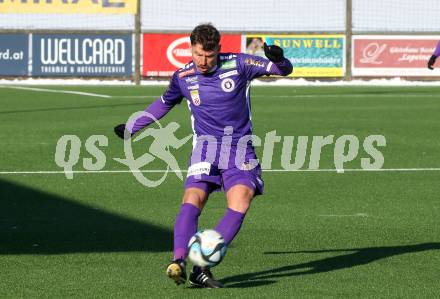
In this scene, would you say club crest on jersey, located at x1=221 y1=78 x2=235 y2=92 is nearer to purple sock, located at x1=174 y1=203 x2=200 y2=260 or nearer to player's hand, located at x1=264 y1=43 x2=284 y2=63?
player's hand, located at x1=264 y1=43 x2=284 y2=63

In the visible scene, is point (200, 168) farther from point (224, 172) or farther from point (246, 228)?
point (246, 228)

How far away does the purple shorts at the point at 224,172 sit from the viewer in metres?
Result: 8.65

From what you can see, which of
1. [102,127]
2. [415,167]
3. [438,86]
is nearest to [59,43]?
[438,86]

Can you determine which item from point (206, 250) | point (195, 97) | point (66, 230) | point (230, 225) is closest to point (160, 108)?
point (195, 97)

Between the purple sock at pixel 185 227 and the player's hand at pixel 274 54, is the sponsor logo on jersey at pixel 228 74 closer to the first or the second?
the player's hand at pixel 274 54

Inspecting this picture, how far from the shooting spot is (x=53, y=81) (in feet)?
132

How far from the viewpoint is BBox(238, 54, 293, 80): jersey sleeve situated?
8.77 metres

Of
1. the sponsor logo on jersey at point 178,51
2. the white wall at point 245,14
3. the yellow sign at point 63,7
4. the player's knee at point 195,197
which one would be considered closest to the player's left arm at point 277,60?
the player's knee at point 195,197

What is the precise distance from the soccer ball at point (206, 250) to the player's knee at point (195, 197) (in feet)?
1.31

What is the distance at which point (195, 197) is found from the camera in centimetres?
859

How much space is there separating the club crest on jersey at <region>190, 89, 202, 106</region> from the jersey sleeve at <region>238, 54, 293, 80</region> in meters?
0.37

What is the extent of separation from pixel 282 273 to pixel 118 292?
4.56 feet

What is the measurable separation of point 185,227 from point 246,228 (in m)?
2.92

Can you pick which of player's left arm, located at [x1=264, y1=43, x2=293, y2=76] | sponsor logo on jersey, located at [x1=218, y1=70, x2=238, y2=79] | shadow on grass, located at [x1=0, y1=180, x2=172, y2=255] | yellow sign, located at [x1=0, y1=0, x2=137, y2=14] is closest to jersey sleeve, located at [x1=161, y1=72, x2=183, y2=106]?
sponsor logo on jersey, located at [x1=218, y1=70, x2=238, y2=79]
